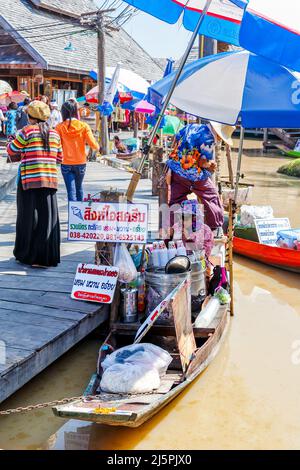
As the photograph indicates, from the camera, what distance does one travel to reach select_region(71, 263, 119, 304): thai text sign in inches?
192

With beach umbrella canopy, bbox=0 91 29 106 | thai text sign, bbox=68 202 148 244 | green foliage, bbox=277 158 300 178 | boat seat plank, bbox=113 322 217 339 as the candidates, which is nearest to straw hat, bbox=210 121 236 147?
thai text sign, bbox=68 202 148 244

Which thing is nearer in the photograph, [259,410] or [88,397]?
[88,397]

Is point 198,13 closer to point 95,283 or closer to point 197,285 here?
point 197,285

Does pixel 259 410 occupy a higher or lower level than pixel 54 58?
lower

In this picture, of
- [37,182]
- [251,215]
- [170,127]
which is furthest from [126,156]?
[37,182]

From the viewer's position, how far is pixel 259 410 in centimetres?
436

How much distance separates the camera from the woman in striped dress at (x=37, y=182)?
5477 mm

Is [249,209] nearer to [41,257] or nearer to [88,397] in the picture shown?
[41,257]

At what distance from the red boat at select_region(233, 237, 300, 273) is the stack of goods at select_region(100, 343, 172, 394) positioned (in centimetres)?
395

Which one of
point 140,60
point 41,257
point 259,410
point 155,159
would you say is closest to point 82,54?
point 140,60

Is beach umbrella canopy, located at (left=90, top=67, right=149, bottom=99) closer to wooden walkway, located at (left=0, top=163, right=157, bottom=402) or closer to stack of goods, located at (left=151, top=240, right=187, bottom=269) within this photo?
wooden walkway, located at (left=0, top=163, right=157, bottom=402)

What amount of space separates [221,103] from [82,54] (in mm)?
20376

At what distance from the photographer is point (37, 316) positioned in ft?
15.5

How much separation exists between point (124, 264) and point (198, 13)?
2726mm
